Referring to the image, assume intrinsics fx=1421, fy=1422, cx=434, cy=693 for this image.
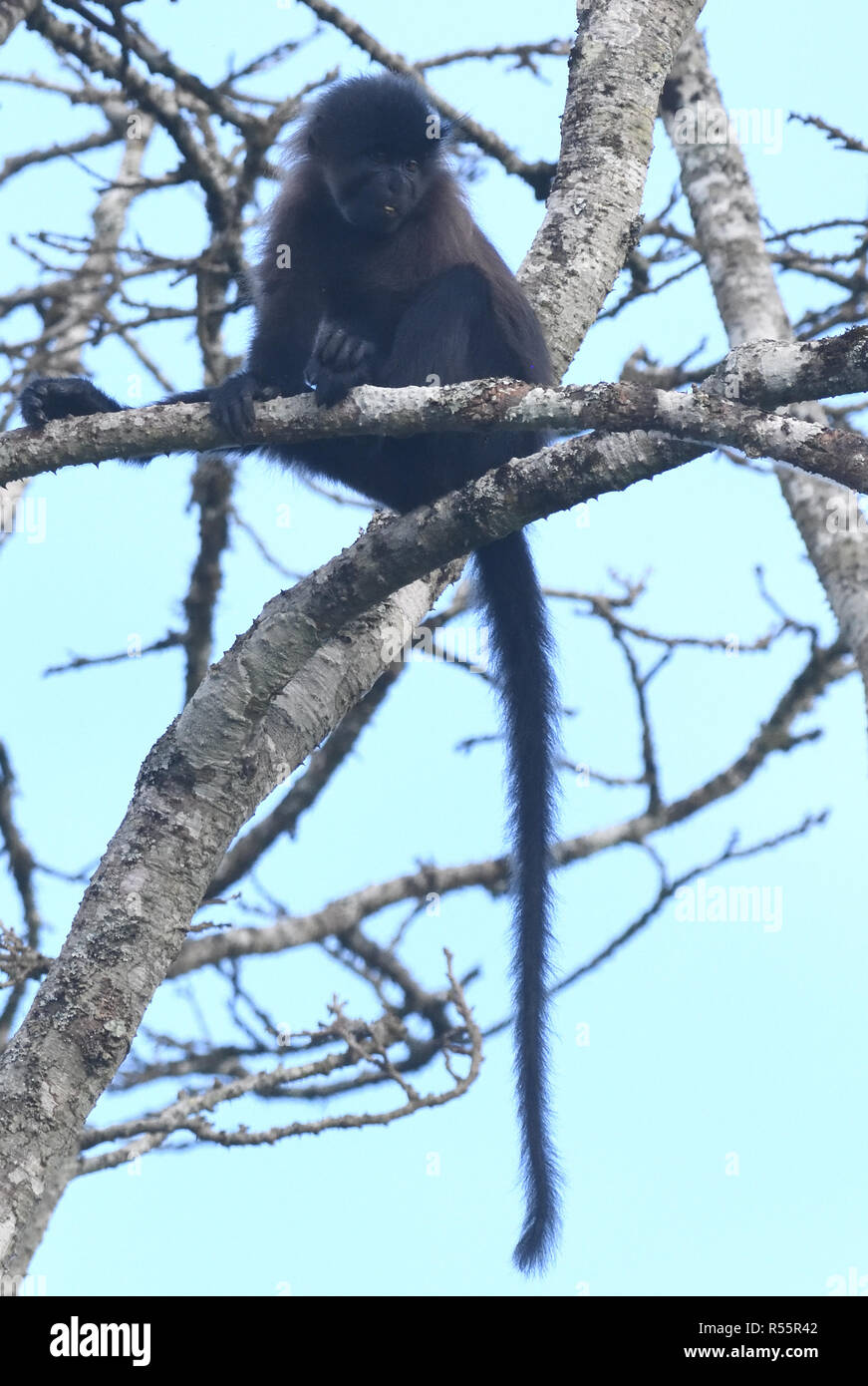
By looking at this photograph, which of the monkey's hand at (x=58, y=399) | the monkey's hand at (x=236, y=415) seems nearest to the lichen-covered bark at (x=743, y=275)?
the monkey's hand at (x=236, y=415)

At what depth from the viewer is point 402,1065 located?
5.59 meters

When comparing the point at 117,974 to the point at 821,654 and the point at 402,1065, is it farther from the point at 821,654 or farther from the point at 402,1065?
the point at 821,654

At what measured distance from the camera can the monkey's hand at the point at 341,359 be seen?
3648mm

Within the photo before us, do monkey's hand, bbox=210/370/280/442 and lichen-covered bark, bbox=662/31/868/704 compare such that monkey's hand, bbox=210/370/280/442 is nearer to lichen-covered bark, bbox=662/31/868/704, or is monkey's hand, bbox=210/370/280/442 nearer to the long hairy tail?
the long hairy tail

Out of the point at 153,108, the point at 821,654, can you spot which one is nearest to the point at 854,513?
the point at 821,654

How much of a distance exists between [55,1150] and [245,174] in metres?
4.13

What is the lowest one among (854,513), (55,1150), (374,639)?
(55,1150)

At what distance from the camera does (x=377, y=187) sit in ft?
14.2

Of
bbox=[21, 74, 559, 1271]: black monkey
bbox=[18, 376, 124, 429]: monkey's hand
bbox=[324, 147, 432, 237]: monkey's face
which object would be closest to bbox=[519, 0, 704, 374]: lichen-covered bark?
bbox=[21, 74, 559, 1271]: black monkey

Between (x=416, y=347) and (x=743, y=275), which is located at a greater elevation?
(x=743, y=275)

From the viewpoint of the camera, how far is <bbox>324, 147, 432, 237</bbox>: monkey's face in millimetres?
4336

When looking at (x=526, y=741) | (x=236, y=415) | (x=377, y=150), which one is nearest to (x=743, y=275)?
(x=377, y=150)

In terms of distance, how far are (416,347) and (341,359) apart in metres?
0.25

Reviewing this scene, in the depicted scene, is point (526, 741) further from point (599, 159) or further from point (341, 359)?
point (599, 159)
